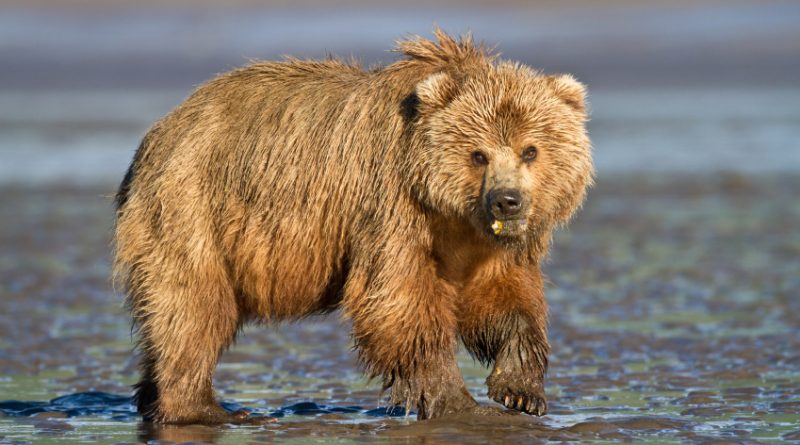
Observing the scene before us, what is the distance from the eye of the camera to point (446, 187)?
7191 mm

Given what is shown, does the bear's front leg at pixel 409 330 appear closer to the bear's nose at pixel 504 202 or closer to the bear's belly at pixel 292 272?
the bear's belly at pixel 292 272

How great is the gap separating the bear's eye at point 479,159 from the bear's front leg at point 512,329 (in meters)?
0.68

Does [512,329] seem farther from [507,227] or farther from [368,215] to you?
[368,215]

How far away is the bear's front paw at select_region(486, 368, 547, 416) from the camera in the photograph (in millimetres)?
7562

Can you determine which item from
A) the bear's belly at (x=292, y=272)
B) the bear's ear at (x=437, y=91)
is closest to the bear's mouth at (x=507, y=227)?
the bear's ear at (x=437, y=91)

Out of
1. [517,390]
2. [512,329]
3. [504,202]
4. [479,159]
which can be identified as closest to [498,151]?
[479,159]

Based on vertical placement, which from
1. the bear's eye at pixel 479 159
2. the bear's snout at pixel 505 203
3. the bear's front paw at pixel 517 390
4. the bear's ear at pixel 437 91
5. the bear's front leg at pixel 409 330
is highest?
the bear's ear at pixel 437 91

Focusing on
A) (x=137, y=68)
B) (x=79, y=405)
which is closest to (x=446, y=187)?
(x=79, y=405)

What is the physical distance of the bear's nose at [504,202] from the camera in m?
7.01

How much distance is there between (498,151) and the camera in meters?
7.17

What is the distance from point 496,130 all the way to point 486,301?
0.97 metres

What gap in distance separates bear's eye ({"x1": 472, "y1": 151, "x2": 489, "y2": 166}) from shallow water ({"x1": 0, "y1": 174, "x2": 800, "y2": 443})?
4.40ft

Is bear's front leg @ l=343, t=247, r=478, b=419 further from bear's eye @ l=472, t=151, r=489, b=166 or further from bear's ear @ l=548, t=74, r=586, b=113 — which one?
bear's ear @ l=548, t=74, r=586, b=113

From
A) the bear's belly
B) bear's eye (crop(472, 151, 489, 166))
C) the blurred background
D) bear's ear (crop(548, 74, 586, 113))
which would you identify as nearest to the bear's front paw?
the blurred background
